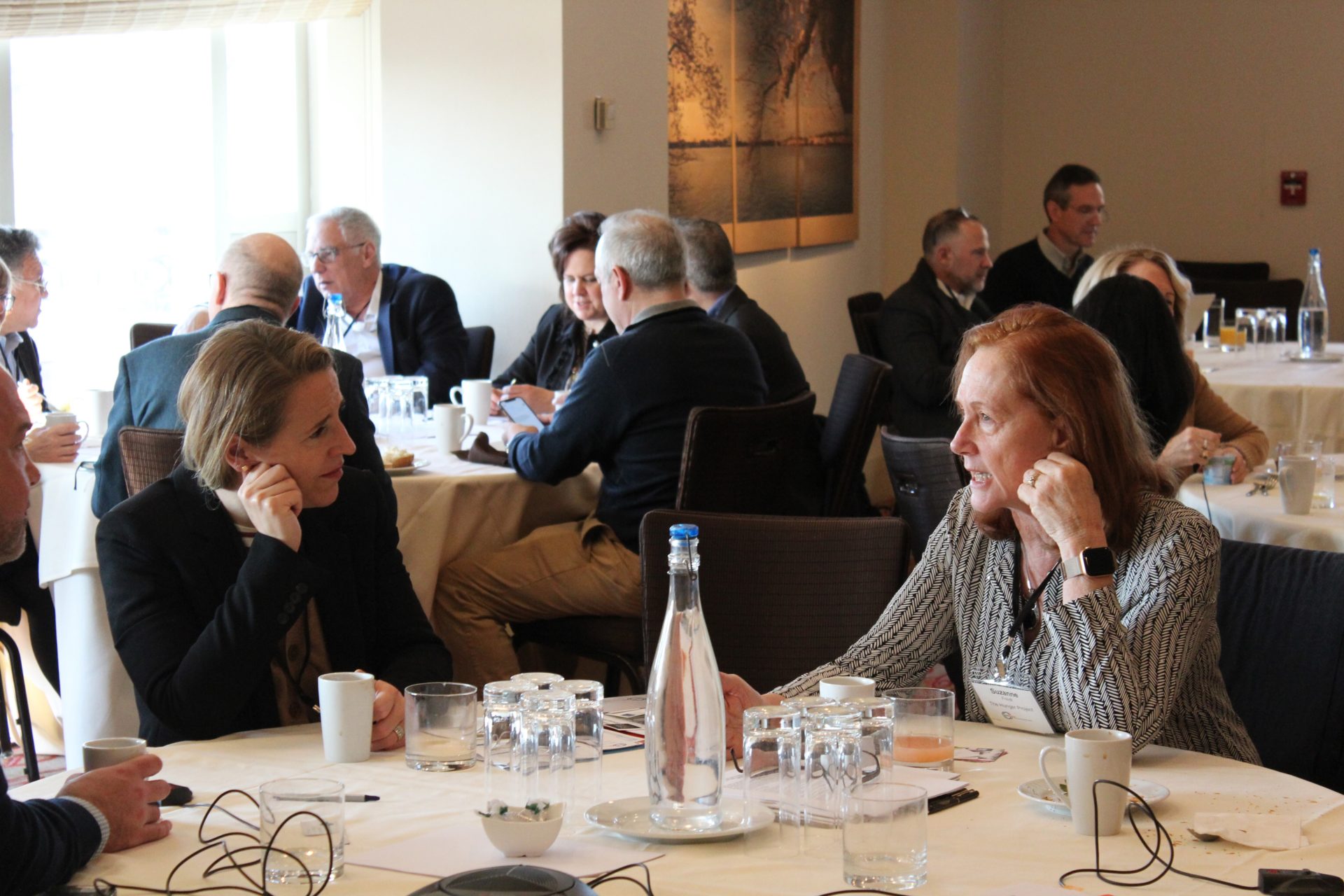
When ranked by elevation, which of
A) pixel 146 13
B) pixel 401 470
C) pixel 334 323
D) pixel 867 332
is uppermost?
pixel 146 13

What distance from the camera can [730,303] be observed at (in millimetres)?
5023

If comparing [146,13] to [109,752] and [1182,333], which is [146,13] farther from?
[109,752]

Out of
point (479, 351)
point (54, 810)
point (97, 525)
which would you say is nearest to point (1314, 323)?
point (479, 351)

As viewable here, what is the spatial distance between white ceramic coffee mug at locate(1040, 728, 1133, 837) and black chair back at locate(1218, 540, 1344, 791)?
83 cm

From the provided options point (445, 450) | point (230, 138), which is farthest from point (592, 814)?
point (230, 138)

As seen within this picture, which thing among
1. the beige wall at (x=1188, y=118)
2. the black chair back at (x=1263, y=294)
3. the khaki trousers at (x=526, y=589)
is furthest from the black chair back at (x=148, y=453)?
the beige wall at (x=1188, y=118)

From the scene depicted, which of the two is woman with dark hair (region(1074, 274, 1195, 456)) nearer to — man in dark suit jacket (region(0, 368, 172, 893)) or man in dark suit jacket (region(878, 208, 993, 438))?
man in dark suit jacket (region(878, 208, 993, 438))

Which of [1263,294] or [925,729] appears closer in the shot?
[925,729]

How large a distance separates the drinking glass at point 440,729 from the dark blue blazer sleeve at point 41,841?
41cm

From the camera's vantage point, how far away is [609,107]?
573 centimetres

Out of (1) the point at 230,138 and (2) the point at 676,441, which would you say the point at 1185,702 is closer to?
(2) the point at 676,441

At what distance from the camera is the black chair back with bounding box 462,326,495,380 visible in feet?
18.2

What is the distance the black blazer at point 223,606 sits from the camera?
204 centimetres

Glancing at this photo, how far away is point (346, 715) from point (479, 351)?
384 cm
